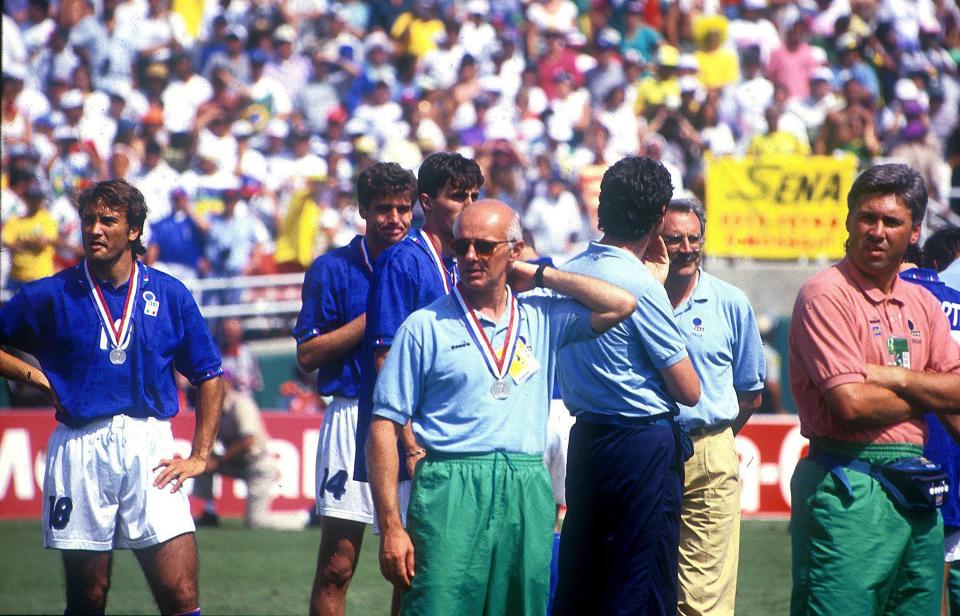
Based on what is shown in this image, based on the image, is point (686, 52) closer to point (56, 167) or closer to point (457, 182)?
point (56, 167)

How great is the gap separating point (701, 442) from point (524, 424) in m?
1.65

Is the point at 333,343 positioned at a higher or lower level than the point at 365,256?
lower

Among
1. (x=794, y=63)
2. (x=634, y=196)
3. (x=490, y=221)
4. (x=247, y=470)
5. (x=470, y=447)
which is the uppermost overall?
(x=794, y=63)

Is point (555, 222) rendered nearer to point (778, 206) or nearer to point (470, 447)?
point (778, 206)

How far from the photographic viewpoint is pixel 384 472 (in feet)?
16.1

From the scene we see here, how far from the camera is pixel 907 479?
517 centimetres

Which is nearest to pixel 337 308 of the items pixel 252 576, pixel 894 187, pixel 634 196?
pixel 634 196

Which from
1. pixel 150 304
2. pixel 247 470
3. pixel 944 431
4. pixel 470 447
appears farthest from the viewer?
pixel 247 470

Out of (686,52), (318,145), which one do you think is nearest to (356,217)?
(318,145)

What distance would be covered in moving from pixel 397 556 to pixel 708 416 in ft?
6.96

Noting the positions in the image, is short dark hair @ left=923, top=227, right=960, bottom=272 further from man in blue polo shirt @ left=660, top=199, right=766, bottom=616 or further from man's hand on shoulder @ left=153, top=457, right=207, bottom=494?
man's hand on shoulder @ left=153, top=457, right=207, bottom=494

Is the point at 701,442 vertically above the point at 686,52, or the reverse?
the point at 686,52

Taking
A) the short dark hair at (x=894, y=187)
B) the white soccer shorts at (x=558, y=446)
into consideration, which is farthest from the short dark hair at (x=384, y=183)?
the short dark hair at (x=894, y=187)

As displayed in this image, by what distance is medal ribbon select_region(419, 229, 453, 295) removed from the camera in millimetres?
6098
